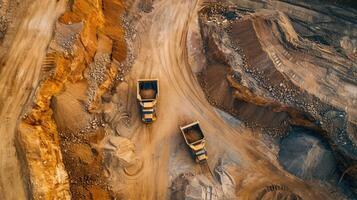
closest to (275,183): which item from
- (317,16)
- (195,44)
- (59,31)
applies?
(195,44)

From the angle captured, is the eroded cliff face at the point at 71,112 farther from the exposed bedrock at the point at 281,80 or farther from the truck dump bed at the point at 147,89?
the exposed bedrock at the point at 281,80

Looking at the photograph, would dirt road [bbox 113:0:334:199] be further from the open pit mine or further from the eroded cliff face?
the eroded cliff face

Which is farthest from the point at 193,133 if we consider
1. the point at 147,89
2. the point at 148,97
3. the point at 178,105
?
the point at 147,89

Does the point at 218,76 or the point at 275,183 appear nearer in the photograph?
the point at 275,183

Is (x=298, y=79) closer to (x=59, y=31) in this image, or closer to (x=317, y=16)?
(x=317, y=16)

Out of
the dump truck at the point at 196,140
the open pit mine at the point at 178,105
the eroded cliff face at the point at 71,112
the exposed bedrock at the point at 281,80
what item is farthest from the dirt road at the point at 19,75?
the exposed bedrock at the point at 281,80

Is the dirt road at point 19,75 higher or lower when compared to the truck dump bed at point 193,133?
higher

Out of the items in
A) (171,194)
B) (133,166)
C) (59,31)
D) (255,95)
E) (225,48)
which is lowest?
(171,194)
